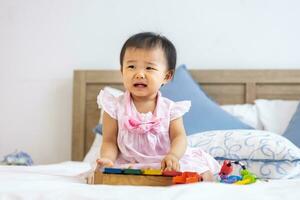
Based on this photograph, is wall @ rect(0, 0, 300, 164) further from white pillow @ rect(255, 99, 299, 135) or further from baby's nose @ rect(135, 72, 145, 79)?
baby's nose @ rect(135, 72, 145, 79)

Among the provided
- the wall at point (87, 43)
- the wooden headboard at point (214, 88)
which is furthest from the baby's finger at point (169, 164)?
the wall at point (87, 43)

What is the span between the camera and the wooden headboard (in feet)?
8.53

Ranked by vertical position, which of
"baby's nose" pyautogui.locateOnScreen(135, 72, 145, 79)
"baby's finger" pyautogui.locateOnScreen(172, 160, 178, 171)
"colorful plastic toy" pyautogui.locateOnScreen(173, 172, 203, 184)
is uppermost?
"baby's nose" pyautogui.locateOnScreen(135, 72, 145, 79)

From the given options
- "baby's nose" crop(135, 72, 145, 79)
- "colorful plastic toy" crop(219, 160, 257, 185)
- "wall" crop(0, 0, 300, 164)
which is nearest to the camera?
"colorful plastic toy" crop(219, 160, 257, 185)

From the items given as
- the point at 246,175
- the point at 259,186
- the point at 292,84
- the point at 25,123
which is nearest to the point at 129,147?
the point at 246,175

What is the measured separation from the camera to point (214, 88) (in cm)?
268

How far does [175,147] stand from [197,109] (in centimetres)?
99

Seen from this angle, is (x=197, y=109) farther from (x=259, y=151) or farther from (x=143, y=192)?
(x=143, y=192)

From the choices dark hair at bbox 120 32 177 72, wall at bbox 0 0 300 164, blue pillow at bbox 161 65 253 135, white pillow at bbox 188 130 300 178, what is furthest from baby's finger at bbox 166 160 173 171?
wall at bbox 0 0 300 164

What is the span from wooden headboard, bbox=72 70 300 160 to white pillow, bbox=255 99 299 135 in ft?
0.36

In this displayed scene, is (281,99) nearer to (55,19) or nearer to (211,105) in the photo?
(211,105)

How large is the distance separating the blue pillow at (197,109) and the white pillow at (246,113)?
68mm

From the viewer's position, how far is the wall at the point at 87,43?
2717 mm

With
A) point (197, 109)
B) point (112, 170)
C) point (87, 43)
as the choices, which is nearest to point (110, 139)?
point (112, 170)
